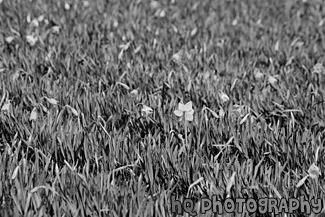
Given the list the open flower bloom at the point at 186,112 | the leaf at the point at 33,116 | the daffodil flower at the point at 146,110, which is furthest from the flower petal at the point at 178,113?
the leaf at the point at 33,116

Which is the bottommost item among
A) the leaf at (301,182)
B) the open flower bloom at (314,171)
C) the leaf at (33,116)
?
the leaf at (301,182)

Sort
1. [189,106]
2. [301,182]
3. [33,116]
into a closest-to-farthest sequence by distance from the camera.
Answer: [301,182]
[189,106]
[33,116]

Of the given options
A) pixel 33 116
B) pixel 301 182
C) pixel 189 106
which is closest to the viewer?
pixel 301 182

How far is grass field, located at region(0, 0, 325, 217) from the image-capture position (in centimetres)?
197

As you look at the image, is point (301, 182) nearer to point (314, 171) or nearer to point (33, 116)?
point (314, 171)

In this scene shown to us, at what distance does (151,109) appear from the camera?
259 centimetres

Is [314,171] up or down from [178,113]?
down

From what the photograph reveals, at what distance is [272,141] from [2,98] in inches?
47.1

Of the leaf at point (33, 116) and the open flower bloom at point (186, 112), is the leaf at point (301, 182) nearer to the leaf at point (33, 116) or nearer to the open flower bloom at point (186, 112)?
the open flower bloom at point (186, 112)

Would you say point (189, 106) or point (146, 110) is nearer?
point (189, 106)

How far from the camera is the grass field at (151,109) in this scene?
6.46ft

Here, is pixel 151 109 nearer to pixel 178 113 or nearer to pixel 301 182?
pixel 178 113

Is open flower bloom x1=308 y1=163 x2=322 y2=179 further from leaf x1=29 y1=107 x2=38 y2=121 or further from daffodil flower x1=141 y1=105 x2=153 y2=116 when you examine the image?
leaf x1=29 y1=107 x2=38 y2=121

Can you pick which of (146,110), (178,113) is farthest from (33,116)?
(178,113)
